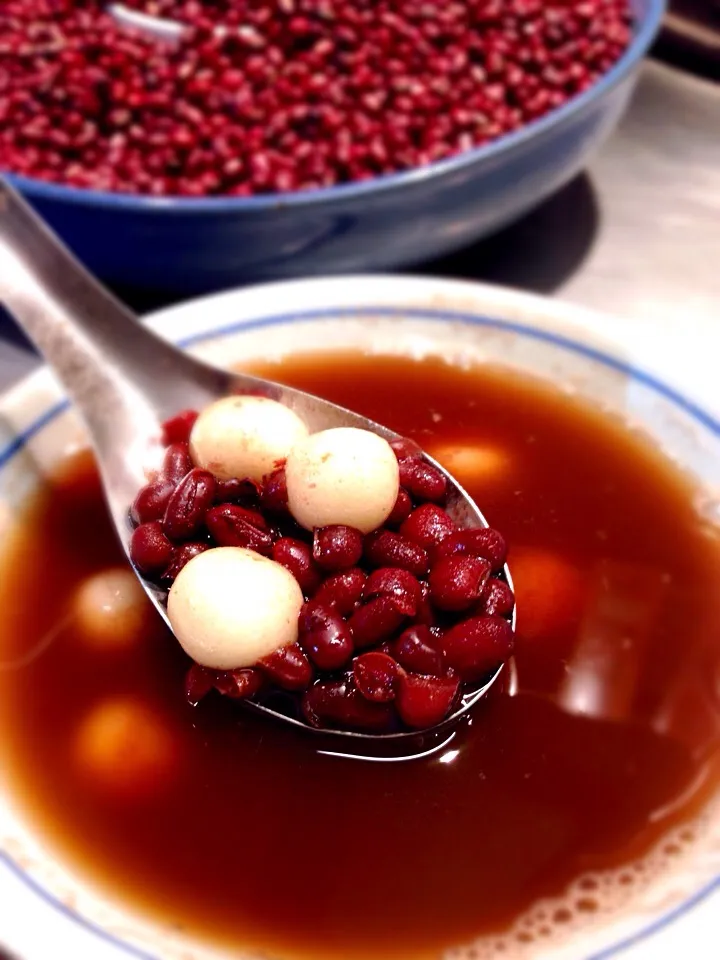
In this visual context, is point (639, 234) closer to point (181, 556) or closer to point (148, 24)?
point (148, 24)

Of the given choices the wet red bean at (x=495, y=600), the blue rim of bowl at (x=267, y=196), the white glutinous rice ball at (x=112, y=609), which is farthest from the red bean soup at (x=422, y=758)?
the blue rim of bowl at (x=267, y=196)

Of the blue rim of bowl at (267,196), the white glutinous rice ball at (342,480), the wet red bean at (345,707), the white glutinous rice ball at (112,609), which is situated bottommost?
the white glutinous rice ball at (112,609)

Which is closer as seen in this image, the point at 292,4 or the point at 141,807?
the point at 141,807

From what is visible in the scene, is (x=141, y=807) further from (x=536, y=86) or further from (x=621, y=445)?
(x=536, y=86)

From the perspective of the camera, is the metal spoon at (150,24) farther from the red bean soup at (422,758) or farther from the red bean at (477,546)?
the red bean at (477,546)

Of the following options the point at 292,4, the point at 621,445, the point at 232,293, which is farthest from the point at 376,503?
the point at 292,4

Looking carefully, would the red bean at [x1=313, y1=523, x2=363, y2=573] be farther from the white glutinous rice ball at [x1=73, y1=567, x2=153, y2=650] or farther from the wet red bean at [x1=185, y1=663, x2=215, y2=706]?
the white glutinous rice ball at [x1=73, y1=567, x2=153, y2=650]

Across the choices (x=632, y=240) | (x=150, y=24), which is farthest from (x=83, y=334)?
(x=632, y=240)
